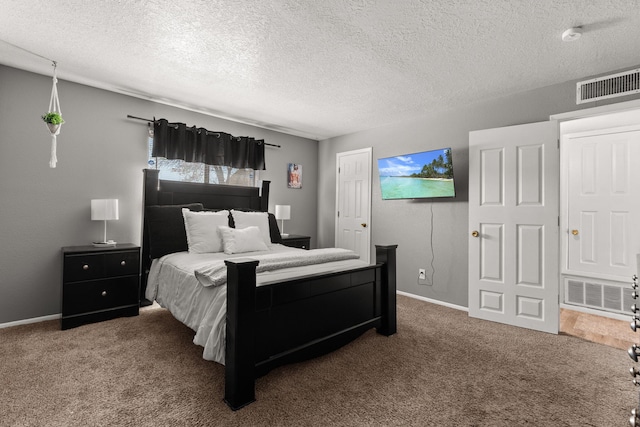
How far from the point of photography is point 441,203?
3.96m

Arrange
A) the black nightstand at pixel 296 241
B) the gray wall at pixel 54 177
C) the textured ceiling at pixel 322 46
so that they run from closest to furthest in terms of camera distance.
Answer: the textured ceiling at pixel 322 46 < the gray wall at pixel 54 177 < the black nightstand at pixel 296 241

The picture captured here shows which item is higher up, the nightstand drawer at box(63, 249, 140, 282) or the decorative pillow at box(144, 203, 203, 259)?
the decorative pillow at box(144, 203, 203, 259)

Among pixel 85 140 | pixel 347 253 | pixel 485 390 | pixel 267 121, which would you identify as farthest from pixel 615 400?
pixel 85 140

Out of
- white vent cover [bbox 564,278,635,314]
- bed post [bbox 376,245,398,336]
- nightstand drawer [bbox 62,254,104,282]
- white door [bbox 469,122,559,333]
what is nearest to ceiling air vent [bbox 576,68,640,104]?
white door [bbox 469,122,559,333]

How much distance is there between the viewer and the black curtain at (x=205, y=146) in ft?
12.0

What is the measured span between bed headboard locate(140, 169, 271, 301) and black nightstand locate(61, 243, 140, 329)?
0.24 meters

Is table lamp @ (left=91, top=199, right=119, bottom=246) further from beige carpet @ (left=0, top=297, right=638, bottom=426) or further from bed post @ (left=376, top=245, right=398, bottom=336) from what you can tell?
bed post @ (left=376, top=245, right=398, bottom=336)

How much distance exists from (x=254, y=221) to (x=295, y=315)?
187 centimetres

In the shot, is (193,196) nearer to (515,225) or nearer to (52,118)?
(52,118)

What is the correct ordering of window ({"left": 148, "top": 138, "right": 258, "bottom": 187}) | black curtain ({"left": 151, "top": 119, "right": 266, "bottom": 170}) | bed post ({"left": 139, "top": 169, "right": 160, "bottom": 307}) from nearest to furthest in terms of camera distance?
1. bed post ({"left": 139, "top": 169, "right": 160, "bottom": 307})
2. black curtain ({"left": 151, "top": 119, "right": 266, "bottom": 170})
3. window ({"left": 148, "top": 138, "right": 258, "bottom": 187})

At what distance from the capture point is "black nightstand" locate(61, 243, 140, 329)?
2859 mm

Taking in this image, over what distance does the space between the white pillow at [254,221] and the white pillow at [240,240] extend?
0.23 meters

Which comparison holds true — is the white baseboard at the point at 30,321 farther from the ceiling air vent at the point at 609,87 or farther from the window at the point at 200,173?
the ceiling air vent at the point at 609,87

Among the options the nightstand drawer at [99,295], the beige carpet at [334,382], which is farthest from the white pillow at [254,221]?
the beige carpet at [334,382]
